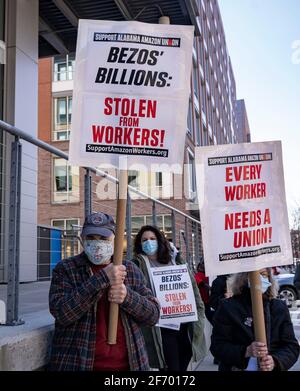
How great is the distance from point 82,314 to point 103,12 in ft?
29.8

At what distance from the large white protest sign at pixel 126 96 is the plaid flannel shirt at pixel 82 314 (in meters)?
0.68

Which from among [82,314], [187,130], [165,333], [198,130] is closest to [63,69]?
[198,130]

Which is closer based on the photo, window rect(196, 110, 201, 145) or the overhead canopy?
the overhead canopy

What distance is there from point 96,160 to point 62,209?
22.1 m

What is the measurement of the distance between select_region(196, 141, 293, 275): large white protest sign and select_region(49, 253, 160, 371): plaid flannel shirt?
0.50 m

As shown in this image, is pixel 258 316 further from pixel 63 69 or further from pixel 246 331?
pixel 63 69

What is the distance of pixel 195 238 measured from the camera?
11414 mm

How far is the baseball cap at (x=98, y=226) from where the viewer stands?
2891 millimetres

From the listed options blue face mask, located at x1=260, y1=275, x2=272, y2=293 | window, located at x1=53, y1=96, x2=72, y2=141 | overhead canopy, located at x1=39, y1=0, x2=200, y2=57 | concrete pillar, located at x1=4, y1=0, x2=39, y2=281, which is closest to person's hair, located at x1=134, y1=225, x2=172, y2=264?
blue face mask, located at x1=260, y1=275, x2=272, y2=293

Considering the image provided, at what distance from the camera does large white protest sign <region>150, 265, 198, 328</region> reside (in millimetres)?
4602

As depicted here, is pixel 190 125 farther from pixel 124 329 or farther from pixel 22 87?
pixel 124 329

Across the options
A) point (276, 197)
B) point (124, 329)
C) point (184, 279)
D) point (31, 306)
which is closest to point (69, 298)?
point (124, 329)

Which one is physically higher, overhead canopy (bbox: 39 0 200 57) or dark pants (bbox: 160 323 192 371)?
overhead canopy (bbox: 39 0 200 57)

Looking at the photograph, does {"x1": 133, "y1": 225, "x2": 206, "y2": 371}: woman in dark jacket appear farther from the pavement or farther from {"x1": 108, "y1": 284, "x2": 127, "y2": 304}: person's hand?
{"x1": 108, "y1": 284, "x2": 127, "y2": 304}: person's hand
